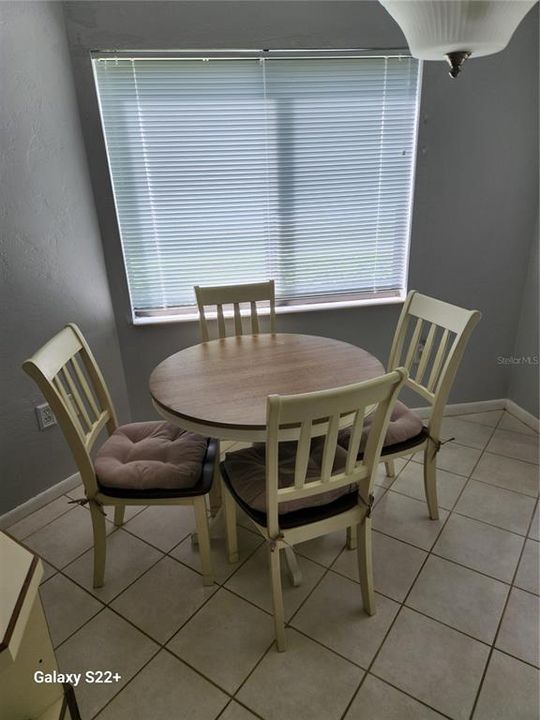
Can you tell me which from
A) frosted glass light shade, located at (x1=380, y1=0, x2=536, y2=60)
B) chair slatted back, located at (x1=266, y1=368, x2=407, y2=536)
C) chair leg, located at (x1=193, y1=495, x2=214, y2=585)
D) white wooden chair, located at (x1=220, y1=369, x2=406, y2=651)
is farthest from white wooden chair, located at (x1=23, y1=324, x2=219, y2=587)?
frosted glass light shade, located at (x1=380, y1=0, x2=536, y2=60)

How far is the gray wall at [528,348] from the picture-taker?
2.51m

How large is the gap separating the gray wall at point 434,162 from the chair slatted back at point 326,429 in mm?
1300

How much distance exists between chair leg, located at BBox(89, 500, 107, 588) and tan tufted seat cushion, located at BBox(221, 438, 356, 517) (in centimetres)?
48

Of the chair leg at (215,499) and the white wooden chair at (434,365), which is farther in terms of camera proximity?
the chair leg at (215,499)

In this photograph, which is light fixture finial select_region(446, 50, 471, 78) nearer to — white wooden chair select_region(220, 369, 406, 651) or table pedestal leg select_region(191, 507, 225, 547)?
white wooden chair select_region(220, 369, 406, 651)

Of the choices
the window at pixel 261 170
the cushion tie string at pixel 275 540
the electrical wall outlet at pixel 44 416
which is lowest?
the cushion tie string at pixel 275 540

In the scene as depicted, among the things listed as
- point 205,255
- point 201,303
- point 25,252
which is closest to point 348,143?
point 205,255

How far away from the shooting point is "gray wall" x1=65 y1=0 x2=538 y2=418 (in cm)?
194

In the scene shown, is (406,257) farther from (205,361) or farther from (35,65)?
(35,65)

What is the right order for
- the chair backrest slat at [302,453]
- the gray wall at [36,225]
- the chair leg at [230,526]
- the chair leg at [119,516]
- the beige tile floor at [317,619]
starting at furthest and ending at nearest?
1. the chair leg at [119,516]
2. the gray wall at [36,225]
3. the chair leg at [230,526]
4. the beige tile floor at [317,619]
5. the chair backrest slat at [302,453]

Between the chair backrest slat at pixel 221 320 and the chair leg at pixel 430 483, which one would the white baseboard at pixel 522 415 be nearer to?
the chair leg at pixel 430 483

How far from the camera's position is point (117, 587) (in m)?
1.60

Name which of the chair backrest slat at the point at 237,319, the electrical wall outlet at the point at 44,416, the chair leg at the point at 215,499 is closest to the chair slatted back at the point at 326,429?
the chair leg at the point at 215,499

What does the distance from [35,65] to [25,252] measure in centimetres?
78
